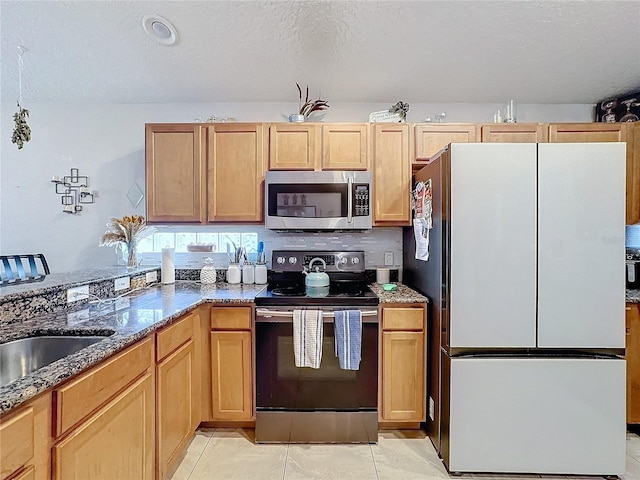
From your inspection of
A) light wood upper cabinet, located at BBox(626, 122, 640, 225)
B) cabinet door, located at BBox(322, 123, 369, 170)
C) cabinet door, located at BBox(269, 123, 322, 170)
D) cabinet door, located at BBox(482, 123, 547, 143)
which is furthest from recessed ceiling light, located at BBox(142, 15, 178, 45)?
light wood upper cabinet, located at BBox(626, 122, 640, 225)

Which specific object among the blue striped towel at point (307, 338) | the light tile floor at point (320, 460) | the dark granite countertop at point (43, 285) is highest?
the dark granite countertop at point (43, 285)

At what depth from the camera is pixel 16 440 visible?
0.80m

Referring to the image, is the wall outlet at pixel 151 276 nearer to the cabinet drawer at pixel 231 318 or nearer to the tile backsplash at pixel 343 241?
the tile backsplash at pixel 343 241

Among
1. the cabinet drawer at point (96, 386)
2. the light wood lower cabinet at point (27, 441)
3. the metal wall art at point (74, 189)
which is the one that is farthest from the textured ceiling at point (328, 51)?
the light wood lower cabinet at point (27, 441)

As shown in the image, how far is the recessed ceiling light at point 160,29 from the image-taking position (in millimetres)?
1865

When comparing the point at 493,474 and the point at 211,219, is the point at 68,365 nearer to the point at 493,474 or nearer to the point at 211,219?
the point at 211,219

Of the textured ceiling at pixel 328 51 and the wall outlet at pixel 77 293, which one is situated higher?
the textured ceiling at pixel 328 51

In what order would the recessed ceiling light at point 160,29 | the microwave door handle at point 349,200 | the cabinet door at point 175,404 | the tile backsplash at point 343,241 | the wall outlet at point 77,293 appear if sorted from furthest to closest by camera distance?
1. the tile backsplash at point 343,241
2. the microwave door handle at point 349,200
3. the recessed ceiling light at point 160,29
4. the wall outlet at point 77,293
5. the cabinet door at point 175,404

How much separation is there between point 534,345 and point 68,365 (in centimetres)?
205

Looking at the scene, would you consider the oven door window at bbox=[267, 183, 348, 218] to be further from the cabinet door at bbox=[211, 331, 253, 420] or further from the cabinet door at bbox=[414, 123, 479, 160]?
the cabinet door at bbox=[211, 331, 253, 420]

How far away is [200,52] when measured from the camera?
212 cm

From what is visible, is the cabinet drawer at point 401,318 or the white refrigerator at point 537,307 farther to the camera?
the cabinet drawer at point 401,318

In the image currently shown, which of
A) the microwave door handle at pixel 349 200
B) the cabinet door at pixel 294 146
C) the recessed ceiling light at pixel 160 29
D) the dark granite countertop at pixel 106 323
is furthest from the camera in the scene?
the cabinet door at pixel 294 146

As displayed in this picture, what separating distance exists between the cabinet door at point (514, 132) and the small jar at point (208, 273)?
91.8 inches
